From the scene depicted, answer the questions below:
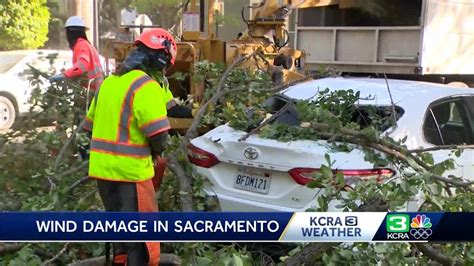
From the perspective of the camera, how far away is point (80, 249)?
4.38m

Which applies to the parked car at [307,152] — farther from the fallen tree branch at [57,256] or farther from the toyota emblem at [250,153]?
the fallen tree branch at [57,256]

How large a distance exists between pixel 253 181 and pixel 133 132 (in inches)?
44.6

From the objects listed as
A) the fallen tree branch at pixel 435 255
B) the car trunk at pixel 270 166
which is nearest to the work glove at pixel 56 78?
the car trunk at pixel 270 166

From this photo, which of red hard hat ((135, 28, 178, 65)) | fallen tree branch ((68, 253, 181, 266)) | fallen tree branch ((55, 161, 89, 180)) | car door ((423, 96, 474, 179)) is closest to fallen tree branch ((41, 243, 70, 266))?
fallen tree branch ((68, 253, 181, 266))

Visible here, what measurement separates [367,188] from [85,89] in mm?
3229

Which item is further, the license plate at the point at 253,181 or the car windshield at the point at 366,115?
the car windshield at the point at 366,115

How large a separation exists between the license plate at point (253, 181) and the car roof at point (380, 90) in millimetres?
895

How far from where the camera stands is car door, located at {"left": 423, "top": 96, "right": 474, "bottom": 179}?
15.8 feet

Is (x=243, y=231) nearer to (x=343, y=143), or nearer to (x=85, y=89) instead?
(x=343, y=143)

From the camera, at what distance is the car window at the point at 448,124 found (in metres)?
4.87

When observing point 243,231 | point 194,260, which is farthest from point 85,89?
point 243,231

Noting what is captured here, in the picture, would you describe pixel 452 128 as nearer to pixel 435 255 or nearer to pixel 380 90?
pixel 380 90

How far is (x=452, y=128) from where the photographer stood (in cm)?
512

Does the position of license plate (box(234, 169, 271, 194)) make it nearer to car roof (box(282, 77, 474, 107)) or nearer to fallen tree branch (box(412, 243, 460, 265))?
car roof (box(282, 77, 474, 107))
